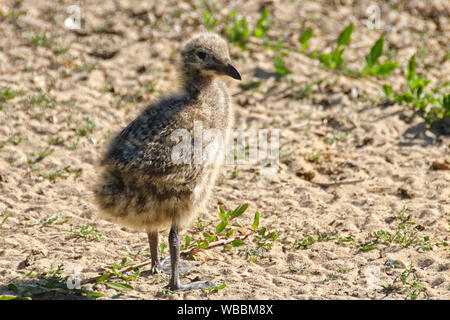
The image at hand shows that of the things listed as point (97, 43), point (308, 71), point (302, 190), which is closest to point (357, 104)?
point (308, 71)

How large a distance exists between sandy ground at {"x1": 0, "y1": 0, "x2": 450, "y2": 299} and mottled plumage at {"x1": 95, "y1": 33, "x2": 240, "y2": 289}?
1.39 ft

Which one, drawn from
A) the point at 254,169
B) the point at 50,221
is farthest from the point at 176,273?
the point at 254,169

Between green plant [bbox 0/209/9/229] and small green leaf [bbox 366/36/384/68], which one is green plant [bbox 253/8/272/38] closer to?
small green leaf [bbox 366/36/384/68]

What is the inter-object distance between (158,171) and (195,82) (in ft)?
3.38

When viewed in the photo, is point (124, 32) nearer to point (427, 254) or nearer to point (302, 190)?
point (302, 190)

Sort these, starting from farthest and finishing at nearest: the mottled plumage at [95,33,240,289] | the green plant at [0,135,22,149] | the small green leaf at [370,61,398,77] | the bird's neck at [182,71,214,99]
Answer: the small green leaf at [370,61,398,77], the green plant at [0,135,22,149], the bird's neck at [182,71,214,99], the mottled plumage at [95,33,240,289]

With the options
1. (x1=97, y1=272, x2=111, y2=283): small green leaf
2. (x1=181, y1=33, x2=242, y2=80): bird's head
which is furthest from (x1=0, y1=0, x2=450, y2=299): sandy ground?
(x1=181, y1=33, x2=242, y2=80): bird's head

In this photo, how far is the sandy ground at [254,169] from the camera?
16.1 ft

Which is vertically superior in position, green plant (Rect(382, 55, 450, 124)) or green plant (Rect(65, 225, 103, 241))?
green plant (Rect(382, 55, 450, 124))

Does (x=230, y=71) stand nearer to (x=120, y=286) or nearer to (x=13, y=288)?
(x=120, y=286)

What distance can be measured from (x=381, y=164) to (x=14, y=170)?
394 cm

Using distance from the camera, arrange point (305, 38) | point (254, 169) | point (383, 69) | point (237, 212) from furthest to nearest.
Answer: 1. point (305, 38)
2. point (383, 69)
3. point (254, 169)
4. point (237, 212)

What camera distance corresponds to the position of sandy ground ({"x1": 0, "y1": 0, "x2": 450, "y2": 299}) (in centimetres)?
490

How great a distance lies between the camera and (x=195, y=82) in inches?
200
